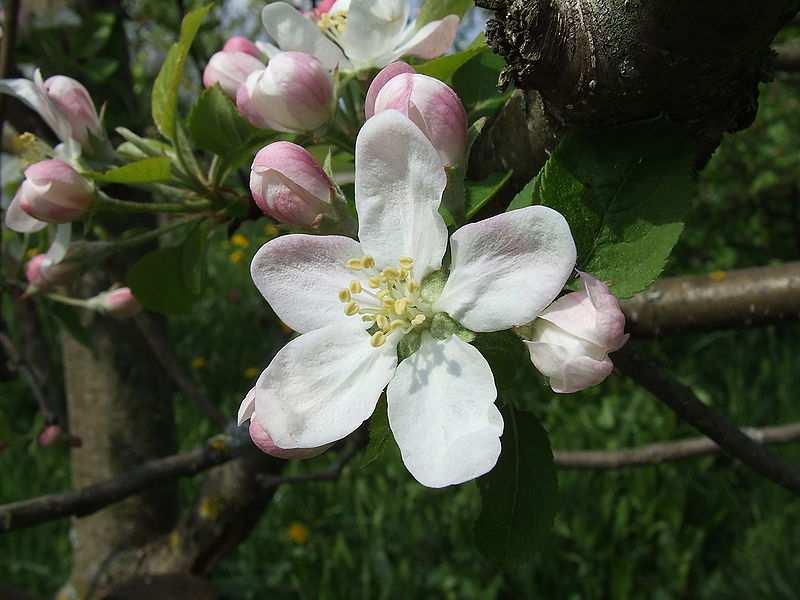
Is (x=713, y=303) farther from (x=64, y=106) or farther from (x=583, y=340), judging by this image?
(x=64, y=106)

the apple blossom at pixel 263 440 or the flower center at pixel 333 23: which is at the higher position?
the flower center at pixel 333 23

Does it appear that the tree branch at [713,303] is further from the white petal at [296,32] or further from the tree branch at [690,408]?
the white petal at [296,32]

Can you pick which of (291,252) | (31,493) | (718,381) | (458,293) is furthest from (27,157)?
(718,381)

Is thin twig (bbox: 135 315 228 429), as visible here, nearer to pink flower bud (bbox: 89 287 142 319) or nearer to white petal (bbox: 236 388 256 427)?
pink flower bud (bbox: 89 287 142 319)

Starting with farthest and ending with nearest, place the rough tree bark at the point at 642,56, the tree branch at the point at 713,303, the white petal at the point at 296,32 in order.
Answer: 1. the tree branch at the point at 713,303
2. the white petal at the point at 296,32
3. the rough tree bark at the point at 642,56

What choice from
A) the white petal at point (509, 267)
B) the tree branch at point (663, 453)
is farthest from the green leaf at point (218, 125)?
the tree branch at point (663, 453)

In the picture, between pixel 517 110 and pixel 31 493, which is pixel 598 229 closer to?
pixel 517 110
